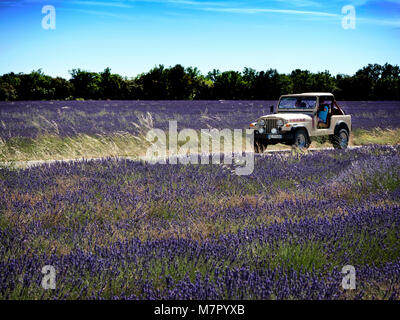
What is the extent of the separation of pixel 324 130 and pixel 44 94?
63314 millimetres

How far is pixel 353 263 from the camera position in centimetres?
309

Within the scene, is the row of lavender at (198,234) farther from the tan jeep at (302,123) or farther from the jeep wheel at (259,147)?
the jeep wheel at (259,147)

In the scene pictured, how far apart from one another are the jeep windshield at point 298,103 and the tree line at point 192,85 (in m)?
41.3

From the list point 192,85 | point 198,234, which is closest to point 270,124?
point 198,234

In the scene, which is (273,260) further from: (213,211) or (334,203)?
(334,203)

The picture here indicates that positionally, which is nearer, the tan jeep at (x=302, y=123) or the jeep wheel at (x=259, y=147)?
the tan jeep at (x=302, y=123)

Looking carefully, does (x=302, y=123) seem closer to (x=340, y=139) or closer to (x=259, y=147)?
(x=259, y=147)

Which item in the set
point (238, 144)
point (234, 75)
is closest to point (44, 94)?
point (234, 75)

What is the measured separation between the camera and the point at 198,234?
11.5 ft

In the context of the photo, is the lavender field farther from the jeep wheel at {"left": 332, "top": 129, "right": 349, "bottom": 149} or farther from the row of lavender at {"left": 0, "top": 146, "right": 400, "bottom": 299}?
the jeep wheel at {"left": 332, "top": 129, "right": 349, "bottom": 149}

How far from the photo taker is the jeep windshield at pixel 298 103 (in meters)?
11.3

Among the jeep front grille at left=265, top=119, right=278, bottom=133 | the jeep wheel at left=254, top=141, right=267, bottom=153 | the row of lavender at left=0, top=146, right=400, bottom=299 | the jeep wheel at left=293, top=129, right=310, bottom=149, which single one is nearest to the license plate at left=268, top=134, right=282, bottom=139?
the jeep front grille at left=265, top=119, right=278, bottom=133

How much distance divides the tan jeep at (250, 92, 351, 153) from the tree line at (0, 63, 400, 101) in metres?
41.1

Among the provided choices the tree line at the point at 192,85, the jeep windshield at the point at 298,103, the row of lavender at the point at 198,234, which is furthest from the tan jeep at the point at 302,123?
the tree line at the point at 192,85
